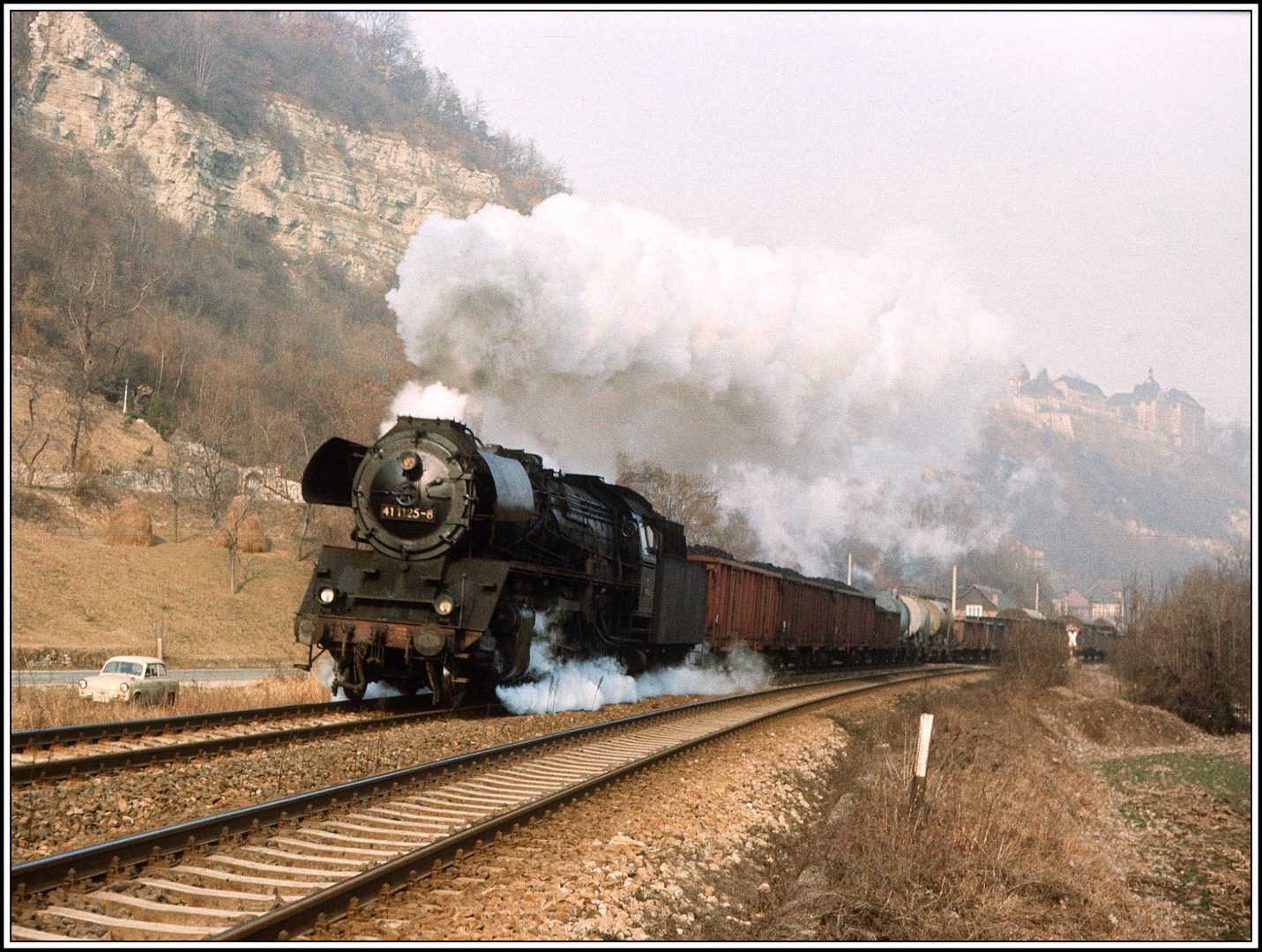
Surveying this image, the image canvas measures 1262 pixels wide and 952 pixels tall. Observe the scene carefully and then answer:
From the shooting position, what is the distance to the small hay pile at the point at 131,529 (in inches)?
1235

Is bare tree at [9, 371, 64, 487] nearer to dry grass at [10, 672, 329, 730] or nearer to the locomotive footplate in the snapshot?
dry grass at [10, 672, 329, 730]

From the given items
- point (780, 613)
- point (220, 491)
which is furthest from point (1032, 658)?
point (220, 491)

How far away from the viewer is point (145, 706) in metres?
14.7

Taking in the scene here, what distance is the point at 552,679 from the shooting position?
15.1m

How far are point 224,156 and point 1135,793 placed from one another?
3080 inches

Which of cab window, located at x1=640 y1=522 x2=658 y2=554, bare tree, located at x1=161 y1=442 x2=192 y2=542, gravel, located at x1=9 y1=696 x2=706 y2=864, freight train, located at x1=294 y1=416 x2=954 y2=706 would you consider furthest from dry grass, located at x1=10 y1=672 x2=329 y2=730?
bare tree, located at x1=161 y1=442 x2=192 y2=542

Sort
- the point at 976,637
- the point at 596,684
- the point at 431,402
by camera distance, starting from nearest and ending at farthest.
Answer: the point at 596,684
the point at 431,402
the point at 976,637

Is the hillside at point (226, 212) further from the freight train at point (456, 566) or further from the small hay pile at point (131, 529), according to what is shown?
the freight train at point (456, 566)

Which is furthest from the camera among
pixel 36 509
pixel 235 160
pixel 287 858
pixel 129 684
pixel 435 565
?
pixel 235 160

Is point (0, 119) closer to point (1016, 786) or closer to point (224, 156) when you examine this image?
point (1016, 786)

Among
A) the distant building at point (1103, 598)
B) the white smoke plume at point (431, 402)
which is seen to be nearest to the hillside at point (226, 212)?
the white smoke plume at point (431, 402)

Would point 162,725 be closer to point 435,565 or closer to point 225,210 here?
point 435,565

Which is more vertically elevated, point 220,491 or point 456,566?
point 220,491

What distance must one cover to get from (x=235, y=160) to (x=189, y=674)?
6677 cm
